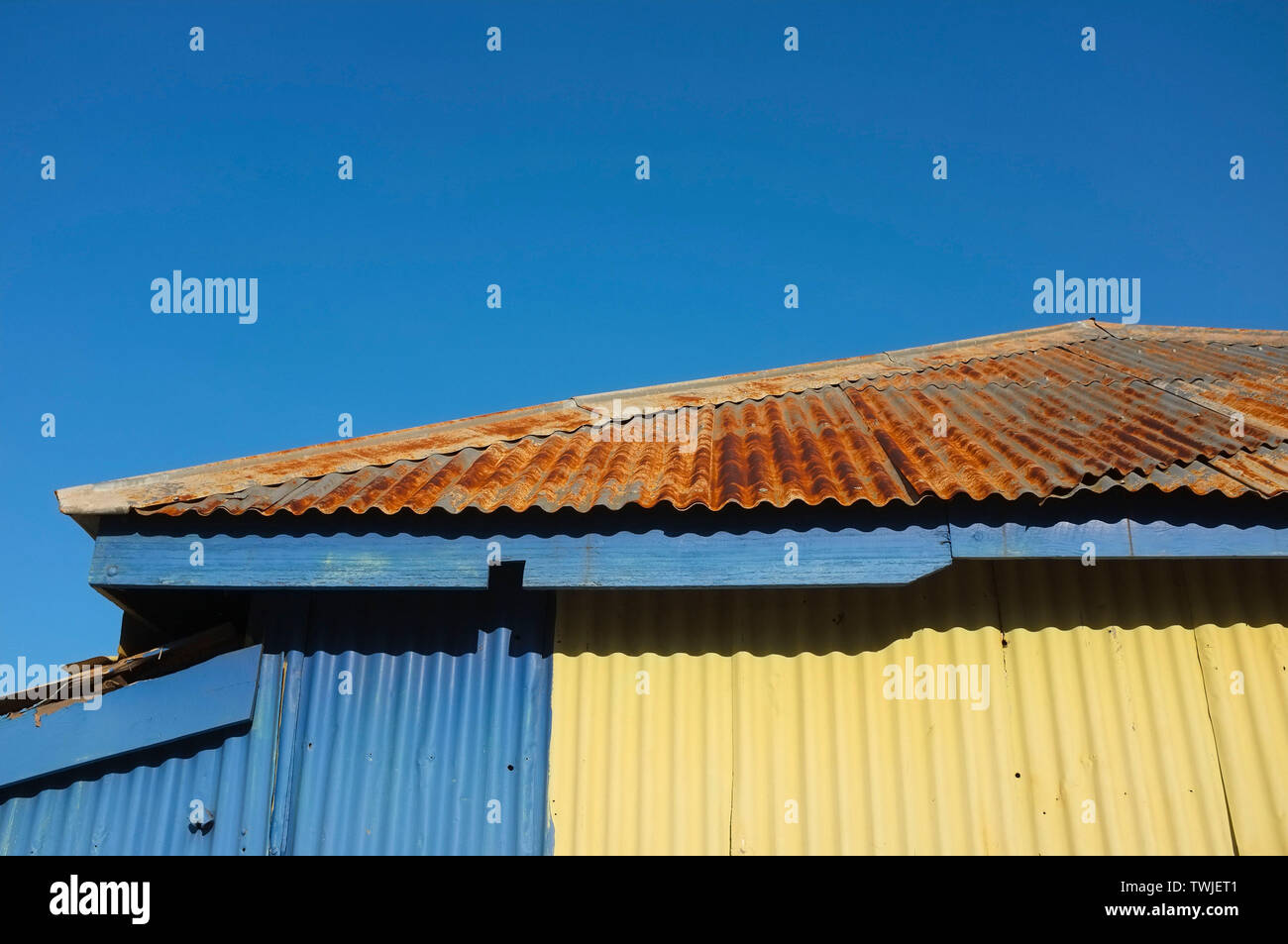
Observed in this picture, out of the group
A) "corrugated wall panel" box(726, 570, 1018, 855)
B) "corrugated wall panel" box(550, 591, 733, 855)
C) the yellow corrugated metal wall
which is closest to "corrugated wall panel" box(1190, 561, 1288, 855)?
the yellow corrugated metal wall

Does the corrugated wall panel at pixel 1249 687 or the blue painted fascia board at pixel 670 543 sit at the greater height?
the blue painted fascia board at pixel 670 543

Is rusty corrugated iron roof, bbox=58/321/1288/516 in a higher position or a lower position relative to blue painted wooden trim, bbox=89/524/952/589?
higher

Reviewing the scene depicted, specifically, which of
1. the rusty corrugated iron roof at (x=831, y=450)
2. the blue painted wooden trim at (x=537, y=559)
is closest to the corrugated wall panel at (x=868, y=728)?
the blue painted wooden trim at (x=537, y=559)

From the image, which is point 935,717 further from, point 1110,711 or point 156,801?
point 156,801

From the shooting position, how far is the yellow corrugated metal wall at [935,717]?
4.05 metres

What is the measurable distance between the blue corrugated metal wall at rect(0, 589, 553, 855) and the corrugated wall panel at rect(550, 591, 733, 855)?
0.44 ft

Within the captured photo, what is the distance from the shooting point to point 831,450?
16.6 ft

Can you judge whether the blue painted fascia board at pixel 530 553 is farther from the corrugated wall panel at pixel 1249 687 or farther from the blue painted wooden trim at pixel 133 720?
the corrugated wall panel at pixel 1249 687

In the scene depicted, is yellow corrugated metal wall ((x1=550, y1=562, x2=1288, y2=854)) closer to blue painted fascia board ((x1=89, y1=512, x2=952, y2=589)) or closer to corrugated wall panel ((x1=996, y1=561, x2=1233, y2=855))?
corrugated wall panel ((x1=996, y1=561, x2=1233, y2=855))

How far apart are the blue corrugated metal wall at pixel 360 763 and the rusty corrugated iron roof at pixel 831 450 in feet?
2.30

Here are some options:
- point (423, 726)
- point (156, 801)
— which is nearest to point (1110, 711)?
point (423, 726)

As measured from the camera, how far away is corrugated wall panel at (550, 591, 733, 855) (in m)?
4.16
